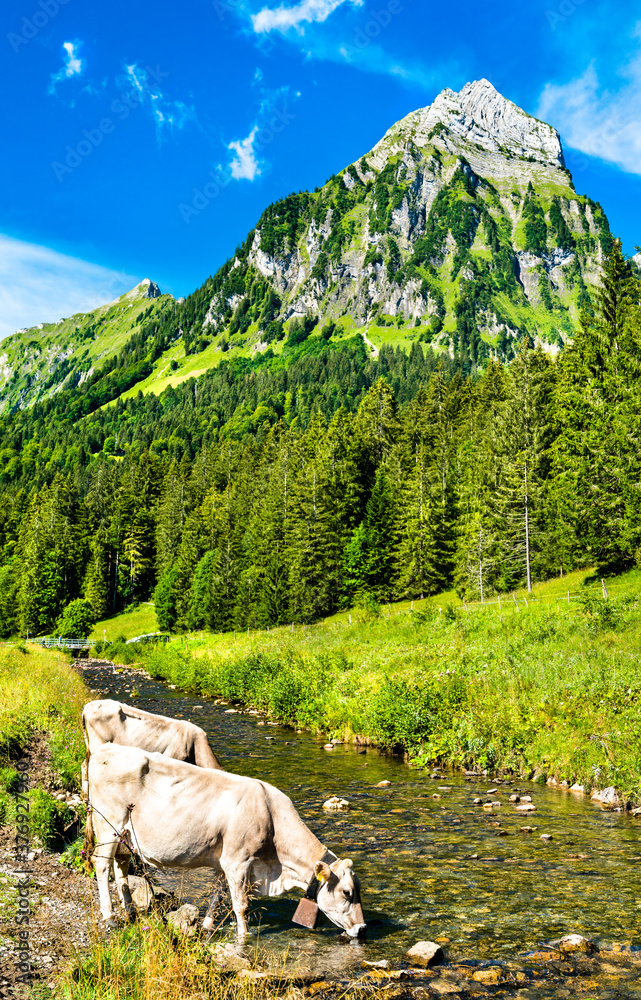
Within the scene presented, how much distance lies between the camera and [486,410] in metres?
100

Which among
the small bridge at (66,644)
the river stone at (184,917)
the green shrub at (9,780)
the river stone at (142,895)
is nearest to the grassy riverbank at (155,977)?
the river stone at (184,917)

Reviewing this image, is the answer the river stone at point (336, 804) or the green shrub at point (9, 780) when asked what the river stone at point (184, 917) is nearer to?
the green shrub at point (9, 780)

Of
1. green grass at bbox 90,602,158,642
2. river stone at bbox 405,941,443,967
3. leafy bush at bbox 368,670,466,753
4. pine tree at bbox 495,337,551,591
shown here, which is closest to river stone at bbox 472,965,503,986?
river stone at bbox 405,941,443,967

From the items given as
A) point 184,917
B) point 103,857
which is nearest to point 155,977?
point 184,917

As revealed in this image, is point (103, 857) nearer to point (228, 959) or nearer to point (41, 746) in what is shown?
point (228, 959)

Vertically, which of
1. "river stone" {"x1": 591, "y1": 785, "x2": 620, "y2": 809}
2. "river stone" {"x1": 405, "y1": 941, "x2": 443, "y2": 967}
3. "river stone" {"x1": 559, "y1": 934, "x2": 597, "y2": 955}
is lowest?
"river stone" {"x1": 591, "y1": 785, "x2": 620, "y2": 809}

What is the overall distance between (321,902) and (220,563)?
85.2m

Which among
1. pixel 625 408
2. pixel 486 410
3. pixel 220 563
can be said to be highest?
pixel 486 410

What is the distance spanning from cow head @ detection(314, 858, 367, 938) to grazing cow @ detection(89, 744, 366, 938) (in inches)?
0.5

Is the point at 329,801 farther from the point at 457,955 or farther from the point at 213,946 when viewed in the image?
the point at 213,946

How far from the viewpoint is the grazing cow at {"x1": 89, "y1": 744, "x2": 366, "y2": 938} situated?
322 inches

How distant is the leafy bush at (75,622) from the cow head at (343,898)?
98.4 m

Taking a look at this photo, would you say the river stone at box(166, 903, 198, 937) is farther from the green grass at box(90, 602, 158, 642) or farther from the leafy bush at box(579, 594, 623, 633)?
the green grass at box(90, 602, 158, 642)

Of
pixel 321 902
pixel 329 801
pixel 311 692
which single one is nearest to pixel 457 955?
pixel 321 902
